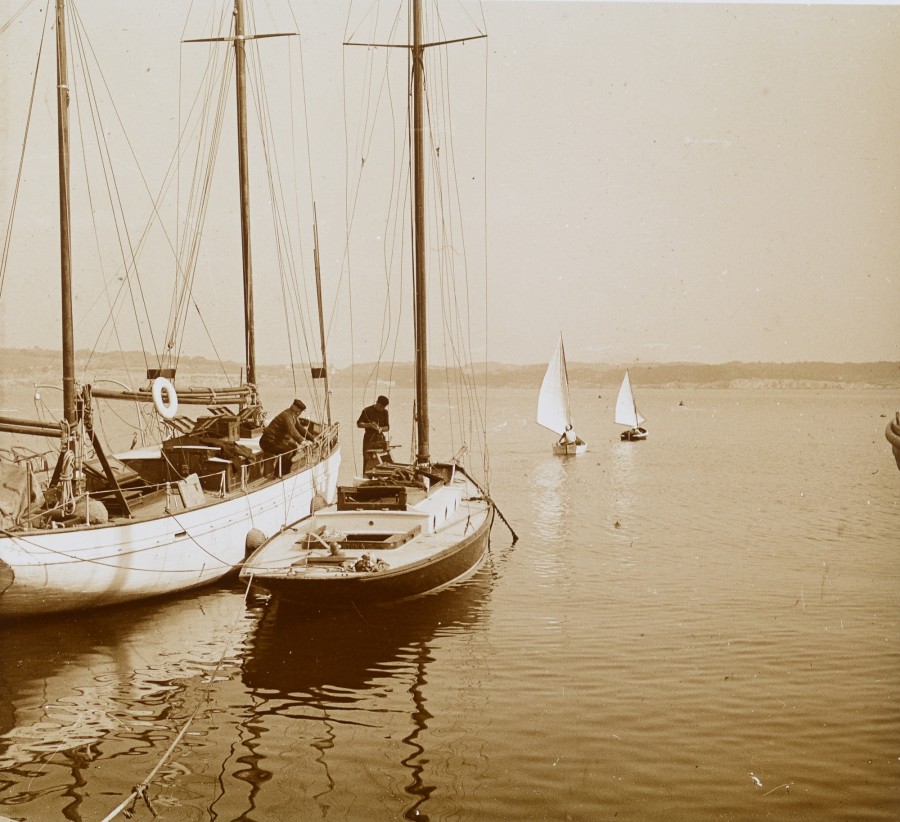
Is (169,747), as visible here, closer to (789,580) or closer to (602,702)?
(602,702)

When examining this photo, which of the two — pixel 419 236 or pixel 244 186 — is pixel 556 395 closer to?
pixel 244 186

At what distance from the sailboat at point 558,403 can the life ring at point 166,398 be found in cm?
4020

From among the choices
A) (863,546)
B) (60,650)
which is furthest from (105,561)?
(863,546)

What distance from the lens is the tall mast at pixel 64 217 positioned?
17025 mm

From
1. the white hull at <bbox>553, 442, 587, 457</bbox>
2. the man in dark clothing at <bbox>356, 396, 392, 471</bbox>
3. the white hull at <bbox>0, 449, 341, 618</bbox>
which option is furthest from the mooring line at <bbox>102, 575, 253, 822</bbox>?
the white hull at <bbox>553, 442, 587, 457</bbox>

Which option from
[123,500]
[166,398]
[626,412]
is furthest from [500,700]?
[626,412]

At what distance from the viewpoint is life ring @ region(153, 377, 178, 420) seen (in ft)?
59.5

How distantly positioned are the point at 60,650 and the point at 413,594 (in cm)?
550

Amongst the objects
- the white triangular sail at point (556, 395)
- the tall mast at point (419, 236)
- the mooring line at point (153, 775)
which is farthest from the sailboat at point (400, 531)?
the white triangular sail at point (556, 395)

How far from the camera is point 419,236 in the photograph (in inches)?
853

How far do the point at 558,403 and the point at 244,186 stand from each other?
34840mm

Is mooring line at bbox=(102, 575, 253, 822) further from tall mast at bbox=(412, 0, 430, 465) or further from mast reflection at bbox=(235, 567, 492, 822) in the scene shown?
tall mast at bbox=(412, 0, 430, 465)

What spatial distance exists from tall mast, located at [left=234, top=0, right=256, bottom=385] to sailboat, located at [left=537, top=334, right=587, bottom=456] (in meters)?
32.4

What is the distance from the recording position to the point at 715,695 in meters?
13.0
